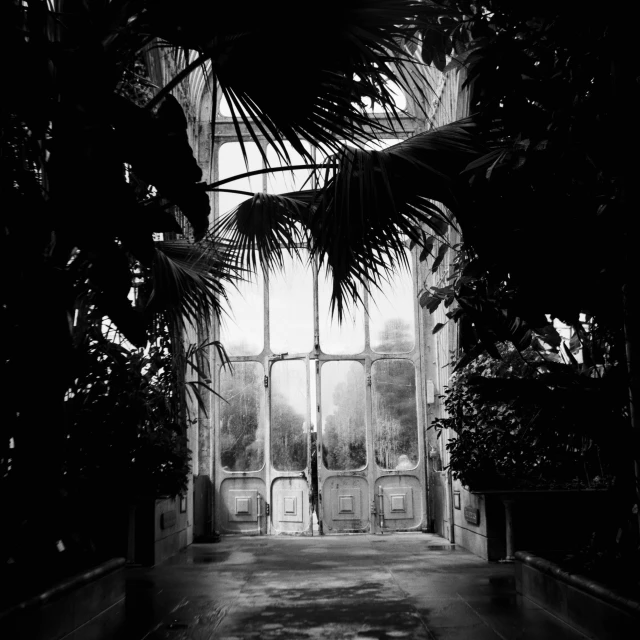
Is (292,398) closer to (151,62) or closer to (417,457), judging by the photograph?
(417,457)

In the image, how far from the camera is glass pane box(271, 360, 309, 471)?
902cm

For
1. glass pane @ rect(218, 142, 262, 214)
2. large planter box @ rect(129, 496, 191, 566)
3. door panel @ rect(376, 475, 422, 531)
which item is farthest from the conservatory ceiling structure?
large planter box @ rect(129, 496, 191, 566)

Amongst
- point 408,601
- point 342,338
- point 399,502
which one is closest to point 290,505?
point 399,502

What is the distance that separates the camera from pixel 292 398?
914 cm

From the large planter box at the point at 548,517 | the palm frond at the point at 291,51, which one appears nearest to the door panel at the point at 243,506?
the large planter box at the point at 548,517

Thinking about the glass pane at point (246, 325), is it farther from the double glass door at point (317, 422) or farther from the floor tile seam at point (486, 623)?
the floor tile seam at point (486, 623)

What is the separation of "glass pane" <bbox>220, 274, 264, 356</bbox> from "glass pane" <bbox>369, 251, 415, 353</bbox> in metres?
1.36

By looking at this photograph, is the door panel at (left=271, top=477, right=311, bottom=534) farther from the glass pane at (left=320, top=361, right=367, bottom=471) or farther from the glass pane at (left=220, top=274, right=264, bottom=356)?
the glass pane at (left=220, top=274, right=264, bottom=356)

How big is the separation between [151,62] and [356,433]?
15.2 ft

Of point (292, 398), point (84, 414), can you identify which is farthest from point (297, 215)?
point (292, 398)

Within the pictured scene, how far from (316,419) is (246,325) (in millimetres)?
1439

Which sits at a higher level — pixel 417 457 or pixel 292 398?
pixel 292 398

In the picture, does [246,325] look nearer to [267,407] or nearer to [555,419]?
[267,407]

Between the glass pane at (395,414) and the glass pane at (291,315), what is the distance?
930 millimetres
